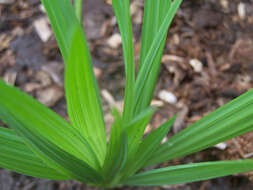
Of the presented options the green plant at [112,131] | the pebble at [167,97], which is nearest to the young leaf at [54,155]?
the green plant at [112,131]

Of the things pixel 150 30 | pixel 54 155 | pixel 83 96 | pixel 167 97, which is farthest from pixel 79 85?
pixel 167 97

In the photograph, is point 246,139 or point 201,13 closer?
point 246,139

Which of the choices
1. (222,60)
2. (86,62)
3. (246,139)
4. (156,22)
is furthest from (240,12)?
(86,62)

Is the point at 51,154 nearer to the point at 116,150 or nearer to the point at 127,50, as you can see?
the point at 116,150

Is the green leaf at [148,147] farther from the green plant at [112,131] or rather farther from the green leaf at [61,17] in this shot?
the green leaf at [61,17]

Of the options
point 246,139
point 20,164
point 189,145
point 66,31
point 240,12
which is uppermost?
point 66,31

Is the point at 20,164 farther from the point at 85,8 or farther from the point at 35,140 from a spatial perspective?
the point at 85,8
